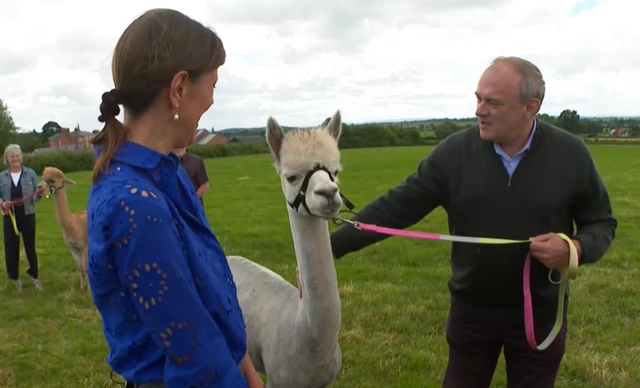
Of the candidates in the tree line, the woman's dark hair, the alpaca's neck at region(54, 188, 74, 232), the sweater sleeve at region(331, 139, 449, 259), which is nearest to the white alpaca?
the sweater sleeve at region(331, 139, 449, 259)

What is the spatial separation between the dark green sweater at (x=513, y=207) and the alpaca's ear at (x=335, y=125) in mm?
502

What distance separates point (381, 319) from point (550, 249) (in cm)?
360

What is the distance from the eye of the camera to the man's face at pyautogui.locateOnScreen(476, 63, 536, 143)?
288 centimetres

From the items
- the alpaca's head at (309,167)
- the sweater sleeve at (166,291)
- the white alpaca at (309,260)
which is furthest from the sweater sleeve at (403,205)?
the sweater sleeve at (166,291)

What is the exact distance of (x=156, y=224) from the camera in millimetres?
1396

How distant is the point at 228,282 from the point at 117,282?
343mm

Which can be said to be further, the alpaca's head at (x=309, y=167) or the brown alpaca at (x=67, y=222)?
the brown alpaca at (x=67, y=222)

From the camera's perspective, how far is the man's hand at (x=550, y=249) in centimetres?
273

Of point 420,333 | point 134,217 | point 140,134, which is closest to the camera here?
point 134,217

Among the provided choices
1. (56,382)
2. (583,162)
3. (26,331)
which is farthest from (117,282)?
(26,331)

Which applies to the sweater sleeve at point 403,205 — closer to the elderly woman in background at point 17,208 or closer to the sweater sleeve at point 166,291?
the sweater sleeve at point 166,291

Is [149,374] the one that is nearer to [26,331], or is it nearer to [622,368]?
[622,368]

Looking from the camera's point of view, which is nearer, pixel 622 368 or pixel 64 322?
pixel 622 368

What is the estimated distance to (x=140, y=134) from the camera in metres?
1.55
